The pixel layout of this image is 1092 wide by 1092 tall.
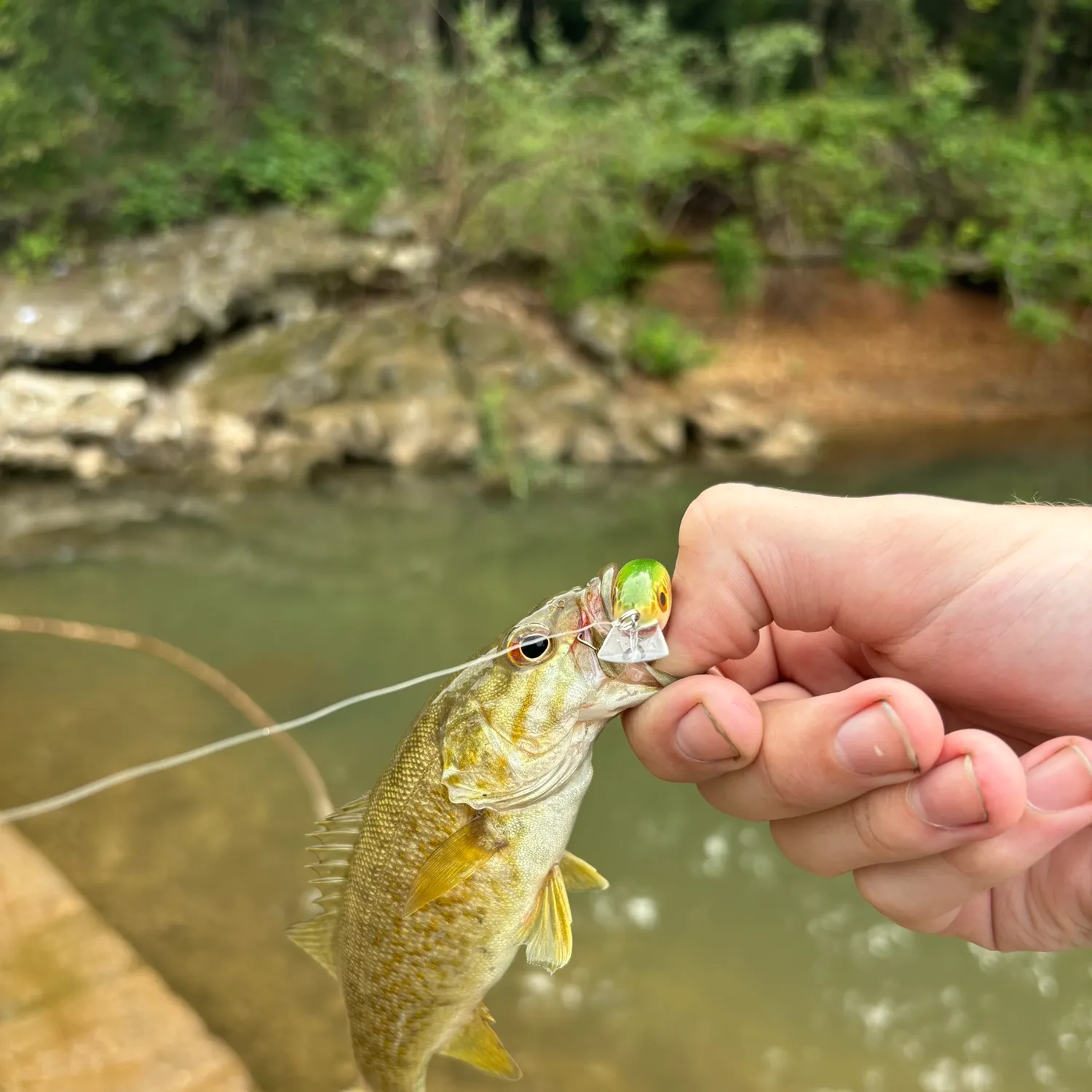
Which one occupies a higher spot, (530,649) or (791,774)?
(530,649)

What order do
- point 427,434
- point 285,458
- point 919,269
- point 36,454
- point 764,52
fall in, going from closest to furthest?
point 36,454 → point 285,458 → point 427,434 → point 764,52 → point 919,269

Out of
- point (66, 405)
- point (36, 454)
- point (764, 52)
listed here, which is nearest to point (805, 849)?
point (36, 454)

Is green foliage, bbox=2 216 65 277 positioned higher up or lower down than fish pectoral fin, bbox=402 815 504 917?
lower down

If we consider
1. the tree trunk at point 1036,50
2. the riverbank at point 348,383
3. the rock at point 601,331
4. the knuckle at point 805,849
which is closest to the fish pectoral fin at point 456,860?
the knuckle at point 805,849

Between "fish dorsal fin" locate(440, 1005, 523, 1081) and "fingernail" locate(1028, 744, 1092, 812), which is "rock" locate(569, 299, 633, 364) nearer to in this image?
"fish dorsal fin" locate(440, 1005, 523, 1081)

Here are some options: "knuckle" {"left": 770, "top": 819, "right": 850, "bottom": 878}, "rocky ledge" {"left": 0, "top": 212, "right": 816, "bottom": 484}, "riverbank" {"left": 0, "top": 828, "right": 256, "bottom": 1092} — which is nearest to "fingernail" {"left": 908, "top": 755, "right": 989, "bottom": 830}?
"knuckle" {"left": 770, "top": 819, "right": 850, "bottom": 878}

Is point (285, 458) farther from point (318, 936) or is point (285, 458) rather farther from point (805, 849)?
point (805, 849)

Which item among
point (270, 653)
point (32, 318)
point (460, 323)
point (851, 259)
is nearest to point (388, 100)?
point (460, 323)
